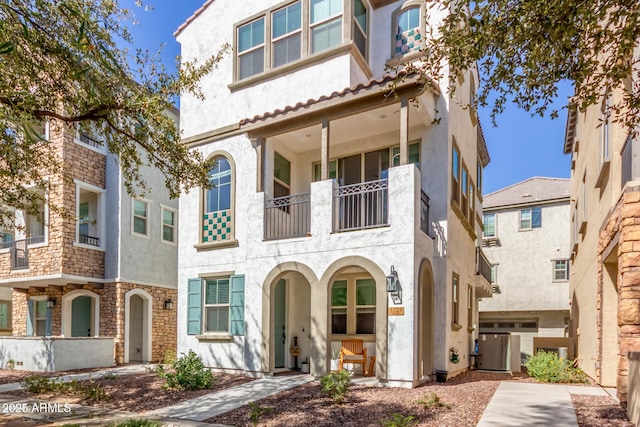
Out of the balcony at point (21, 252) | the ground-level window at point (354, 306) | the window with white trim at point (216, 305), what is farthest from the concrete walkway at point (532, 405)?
the balcony at point (21, 252)

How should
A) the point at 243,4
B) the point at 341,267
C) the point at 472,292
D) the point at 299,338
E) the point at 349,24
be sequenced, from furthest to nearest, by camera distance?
1. the point at 472,292
2. the point at 243,4
3. the point at 299,338
4. the point at 349,24
5. the point at 341,267

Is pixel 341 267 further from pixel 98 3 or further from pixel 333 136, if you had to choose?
pixel 98 3

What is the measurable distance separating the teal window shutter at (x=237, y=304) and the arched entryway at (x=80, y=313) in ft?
23.0

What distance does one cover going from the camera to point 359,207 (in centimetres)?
1084

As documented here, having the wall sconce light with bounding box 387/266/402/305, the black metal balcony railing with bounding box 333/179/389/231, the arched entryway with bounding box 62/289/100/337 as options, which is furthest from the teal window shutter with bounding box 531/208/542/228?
the arched entryway with bounding box 62/289/100/337

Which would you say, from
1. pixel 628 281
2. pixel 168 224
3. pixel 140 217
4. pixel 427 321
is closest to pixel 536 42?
pixel 628 281

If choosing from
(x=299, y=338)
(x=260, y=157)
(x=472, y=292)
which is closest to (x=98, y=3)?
(x=260, y=157)

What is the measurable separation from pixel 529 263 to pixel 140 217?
21246mm

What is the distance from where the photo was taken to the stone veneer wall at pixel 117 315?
1559cm

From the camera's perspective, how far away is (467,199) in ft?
47.6

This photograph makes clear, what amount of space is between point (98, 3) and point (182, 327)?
8.77 meters

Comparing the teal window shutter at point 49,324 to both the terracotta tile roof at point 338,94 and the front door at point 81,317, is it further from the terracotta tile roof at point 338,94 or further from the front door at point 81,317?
the terracotta tile roof at point 338,94

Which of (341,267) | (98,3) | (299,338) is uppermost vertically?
(98,3)

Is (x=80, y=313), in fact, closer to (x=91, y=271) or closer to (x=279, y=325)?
(x=91, y=271)
